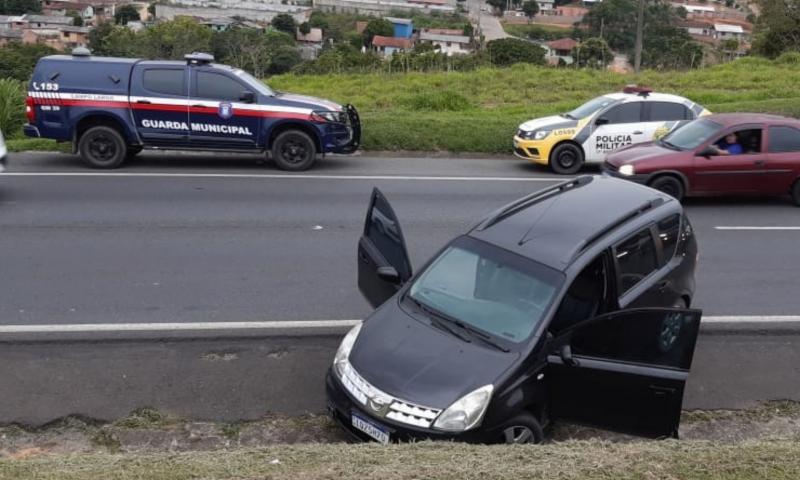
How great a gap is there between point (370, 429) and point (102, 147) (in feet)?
34.3

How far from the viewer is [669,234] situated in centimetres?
709

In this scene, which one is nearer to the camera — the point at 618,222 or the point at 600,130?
the point at 618,222

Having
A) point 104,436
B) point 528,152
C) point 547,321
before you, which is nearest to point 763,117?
point 528,152

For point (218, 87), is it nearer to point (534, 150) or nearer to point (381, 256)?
point (534, 150)

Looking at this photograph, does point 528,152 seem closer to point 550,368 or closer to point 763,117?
point 763,117

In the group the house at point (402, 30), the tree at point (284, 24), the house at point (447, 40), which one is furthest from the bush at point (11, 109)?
the house at point (402, 30)

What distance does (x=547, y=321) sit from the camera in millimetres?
5805

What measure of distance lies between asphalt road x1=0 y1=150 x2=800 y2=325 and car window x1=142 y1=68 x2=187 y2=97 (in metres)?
1.34

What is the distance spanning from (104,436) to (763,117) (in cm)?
1138

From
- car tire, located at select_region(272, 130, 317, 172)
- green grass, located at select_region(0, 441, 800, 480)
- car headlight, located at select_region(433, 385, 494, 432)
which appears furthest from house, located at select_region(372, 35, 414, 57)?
green grass, located at select_region(0, 441, 800, 480)

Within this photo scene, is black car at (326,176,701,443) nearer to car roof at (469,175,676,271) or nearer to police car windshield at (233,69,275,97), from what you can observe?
car roof at (469,175,676,271)

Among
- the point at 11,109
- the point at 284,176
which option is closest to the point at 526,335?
the point at 284,176

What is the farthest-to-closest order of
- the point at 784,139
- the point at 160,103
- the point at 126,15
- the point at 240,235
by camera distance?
the point at 126,15, the point at 160,103, the point at 784,139, the point at 240,235

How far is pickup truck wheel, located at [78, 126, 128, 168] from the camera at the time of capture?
46.4 feet
